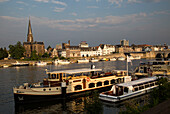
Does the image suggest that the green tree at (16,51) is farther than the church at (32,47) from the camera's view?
No

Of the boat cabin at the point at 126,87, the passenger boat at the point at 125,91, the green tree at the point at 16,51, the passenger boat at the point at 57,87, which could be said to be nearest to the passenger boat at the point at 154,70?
the passenger boat at the point at 57,87

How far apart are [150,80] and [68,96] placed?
14.4 metres

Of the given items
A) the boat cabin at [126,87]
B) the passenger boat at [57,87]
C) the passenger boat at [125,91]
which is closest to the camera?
the passenger boat at [125,91]

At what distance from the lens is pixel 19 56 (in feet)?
464

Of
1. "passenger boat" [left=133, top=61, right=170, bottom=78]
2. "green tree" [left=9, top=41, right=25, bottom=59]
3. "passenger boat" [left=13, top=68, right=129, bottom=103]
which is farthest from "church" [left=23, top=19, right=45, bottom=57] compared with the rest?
"passenger boat" [left=13, top=68, right=129, bottom=103]

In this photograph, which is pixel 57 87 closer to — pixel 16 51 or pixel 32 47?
pixel 16 51

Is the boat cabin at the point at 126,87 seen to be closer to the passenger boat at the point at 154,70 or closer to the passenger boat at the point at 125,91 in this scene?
the passenger boat at the point at 125,91

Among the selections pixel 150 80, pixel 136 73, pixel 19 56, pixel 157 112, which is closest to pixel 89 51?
pixel 19 56

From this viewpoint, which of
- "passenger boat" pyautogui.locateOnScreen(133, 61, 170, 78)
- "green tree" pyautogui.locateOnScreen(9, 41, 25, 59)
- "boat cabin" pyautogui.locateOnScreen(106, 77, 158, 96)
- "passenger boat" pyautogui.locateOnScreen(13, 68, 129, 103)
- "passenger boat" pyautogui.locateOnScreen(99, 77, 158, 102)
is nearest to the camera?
"passenger boat" pyautogui.locateOnScreen(99, 77, 158, 102)

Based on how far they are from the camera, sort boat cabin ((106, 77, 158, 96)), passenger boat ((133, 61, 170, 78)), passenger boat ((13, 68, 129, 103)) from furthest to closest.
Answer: passenger boat ((133, 61, 170, 78)), boat cabin ((106, 77, 158, 96)), passenger boat ((13, 68, 129, 103))

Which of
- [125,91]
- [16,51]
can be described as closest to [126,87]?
[125,91]

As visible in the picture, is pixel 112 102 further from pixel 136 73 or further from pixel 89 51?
pixel 89 51

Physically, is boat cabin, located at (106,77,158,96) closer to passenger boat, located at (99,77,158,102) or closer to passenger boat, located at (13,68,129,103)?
passenger boat, located at (99,77,158,102)

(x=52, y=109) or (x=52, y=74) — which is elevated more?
(x=52, y=74)
